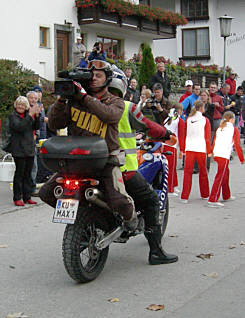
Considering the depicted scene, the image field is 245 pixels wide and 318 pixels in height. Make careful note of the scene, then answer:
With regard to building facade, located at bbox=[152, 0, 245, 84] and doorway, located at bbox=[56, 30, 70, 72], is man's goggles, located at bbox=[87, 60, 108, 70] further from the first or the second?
building facade, located at bbox=[152, 0, 245, 84]

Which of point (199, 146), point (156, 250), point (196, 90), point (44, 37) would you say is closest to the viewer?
point (156, 250)

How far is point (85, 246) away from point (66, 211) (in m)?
0.45

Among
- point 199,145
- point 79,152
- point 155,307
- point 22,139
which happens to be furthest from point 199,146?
point 155,307

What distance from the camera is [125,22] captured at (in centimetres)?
2892

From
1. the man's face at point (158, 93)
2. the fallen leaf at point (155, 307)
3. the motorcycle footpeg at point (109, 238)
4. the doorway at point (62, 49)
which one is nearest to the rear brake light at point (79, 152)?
the motorcycle footpeg at point (109, 238)

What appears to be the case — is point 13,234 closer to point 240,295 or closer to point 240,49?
point 240,295

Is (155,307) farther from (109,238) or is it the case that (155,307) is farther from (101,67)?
(101,67)

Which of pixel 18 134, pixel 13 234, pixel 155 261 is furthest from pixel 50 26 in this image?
pixel 155 261

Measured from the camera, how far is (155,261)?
19.7 ft

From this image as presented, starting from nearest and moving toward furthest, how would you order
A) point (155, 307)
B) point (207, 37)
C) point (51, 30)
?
1. point (155, 307)
2. point (51, 30)
3. point (207, 37)

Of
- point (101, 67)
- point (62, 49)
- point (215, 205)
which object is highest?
point (62, 49)

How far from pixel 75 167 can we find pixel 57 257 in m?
1.63

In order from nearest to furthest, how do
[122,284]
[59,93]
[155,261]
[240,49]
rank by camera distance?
[59,93] < [122,284] < [155,261] < [240,49]

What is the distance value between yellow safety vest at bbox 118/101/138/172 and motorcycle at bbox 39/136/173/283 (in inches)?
15.7
